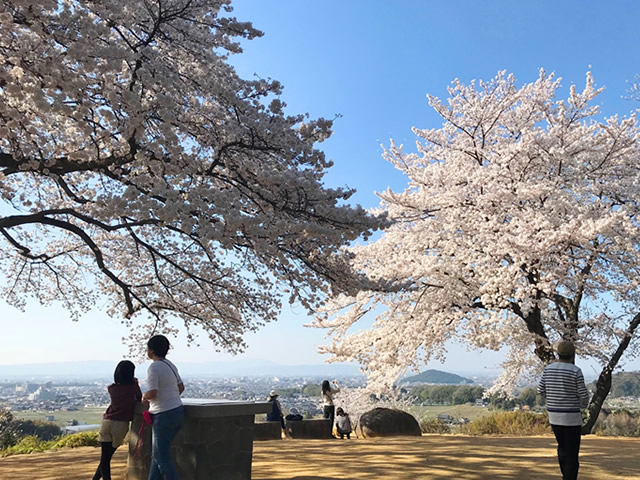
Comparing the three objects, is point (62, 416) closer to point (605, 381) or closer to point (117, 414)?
point (117, 414)

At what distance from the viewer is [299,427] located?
12188 mm

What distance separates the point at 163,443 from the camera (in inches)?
188

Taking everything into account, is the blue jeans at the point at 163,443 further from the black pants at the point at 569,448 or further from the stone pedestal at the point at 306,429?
the stone pedestal at the point at 306,429

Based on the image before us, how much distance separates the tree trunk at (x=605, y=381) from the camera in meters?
14.1

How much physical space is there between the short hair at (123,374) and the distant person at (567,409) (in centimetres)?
457

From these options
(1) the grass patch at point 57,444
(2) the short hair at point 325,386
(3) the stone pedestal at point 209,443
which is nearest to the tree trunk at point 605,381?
(2) the short hair at point 325,386

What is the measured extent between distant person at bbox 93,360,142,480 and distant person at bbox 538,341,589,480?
4.56m

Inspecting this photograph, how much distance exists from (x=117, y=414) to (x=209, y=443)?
1.11m

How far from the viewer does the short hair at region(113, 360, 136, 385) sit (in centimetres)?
562

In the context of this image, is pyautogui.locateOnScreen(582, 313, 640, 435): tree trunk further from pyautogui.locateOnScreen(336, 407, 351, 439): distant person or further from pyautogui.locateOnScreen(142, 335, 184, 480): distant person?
pyautogui.locateOnScreen(142, 335, 184, 480): distant person

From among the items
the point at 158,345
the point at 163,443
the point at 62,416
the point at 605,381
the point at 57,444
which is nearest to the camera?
the point at 163,443

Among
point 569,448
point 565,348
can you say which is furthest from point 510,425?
point 565,348

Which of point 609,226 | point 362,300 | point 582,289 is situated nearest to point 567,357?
point 609,226

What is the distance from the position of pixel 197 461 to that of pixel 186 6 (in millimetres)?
5953
